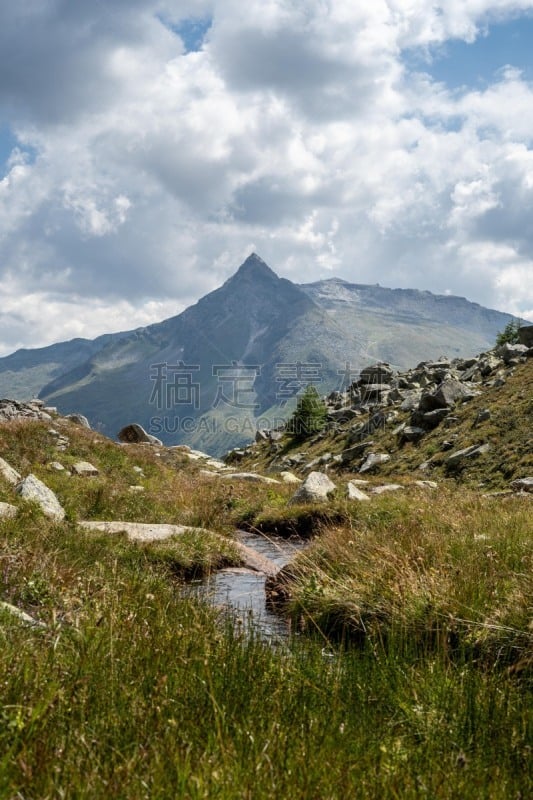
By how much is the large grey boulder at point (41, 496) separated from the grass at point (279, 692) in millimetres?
3028

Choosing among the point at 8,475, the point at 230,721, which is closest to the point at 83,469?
the point at 8,475

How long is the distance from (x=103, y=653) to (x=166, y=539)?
8.52 meters

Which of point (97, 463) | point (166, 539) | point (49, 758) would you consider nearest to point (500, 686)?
point (49, 758)

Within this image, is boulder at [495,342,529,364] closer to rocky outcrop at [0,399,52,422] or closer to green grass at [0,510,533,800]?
rocky outcrop at [0,399,52,422]

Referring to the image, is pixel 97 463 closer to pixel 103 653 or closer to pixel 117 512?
pixel 117 512

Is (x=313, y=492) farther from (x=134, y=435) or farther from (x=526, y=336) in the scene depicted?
(x=134, y=435)

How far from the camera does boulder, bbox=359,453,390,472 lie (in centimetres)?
3148

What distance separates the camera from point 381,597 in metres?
7.58

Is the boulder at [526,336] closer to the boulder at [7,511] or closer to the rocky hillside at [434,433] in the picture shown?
the rocky hillside at [434,433]

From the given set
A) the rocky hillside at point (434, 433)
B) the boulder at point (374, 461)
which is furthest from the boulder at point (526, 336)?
the boulder at point (374, 461)

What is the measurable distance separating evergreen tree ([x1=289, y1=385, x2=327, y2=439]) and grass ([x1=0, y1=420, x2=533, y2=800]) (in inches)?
1529

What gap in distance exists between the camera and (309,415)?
4894 centimetres

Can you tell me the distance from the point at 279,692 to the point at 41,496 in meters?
10.1

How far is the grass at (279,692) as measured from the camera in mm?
2996
